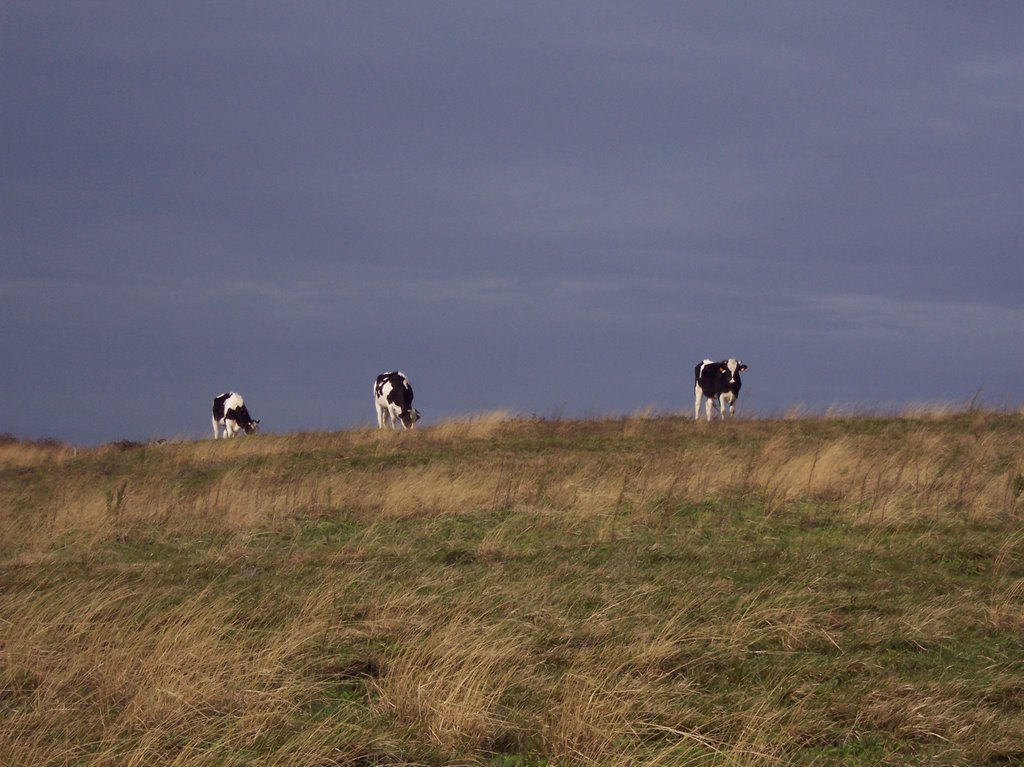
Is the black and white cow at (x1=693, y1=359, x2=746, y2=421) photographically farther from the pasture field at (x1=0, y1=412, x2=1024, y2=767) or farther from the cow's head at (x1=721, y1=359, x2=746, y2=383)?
the pasture field at (x1=0, y1=412, x2=1024, y2=767)

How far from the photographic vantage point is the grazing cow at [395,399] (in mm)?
36875

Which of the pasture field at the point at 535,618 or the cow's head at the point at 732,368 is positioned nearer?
the pasture field at the point at 535,618

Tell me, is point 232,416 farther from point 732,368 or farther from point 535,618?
point 535,618

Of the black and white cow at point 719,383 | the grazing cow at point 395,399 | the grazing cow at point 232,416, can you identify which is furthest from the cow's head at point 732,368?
the grazing cow at point 232,416

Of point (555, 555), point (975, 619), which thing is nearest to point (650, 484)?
point (555, 555)

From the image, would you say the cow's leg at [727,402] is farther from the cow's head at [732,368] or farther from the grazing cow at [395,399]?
the grazing cow at [395,399]

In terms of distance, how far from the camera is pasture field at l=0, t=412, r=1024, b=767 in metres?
6.25

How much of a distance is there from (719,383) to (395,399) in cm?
1104

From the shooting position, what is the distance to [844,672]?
7.48m

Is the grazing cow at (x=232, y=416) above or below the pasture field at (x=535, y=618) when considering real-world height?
above

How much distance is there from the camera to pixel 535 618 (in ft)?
28.9

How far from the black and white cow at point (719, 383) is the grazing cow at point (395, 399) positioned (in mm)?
9749

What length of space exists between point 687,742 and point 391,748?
1713mm

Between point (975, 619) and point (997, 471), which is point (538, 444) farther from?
point (975, 619)
